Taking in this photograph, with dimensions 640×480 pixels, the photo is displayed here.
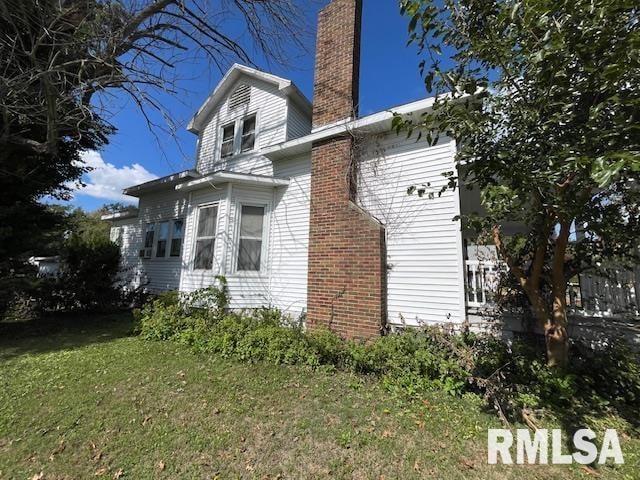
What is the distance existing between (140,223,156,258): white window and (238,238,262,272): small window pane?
539cm

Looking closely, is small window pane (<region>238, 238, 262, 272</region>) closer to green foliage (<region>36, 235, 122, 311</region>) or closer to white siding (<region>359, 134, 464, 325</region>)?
white siding (<region>359, 134, 464, 325</region>)

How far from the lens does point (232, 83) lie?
11.0 m

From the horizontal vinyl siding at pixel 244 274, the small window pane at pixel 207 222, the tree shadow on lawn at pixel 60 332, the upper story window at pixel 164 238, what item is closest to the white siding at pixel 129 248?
the upper story window at pixel 164 238

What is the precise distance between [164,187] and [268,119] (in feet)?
15.8

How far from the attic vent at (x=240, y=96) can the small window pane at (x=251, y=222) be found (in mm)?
4309

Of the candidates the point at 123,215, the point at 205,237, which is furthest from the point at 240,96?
the point at 123,215

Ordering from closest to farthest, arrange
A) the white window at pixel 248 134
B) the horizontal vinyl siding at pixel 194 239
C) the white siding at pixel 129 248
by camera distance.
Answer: the horizontal vinyl siding at pixel 194 239 < the white window at pixel 248 134 < the white siding at pixel 129 248

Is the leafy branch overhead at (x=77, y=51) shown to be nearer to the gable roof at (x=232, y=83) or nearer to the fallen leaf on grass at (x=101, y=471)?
the gable roof at (x=232, y=83)

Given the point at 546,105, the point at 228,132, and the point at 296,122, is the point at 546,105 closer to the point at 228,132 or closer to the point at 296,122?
the point at 296,122

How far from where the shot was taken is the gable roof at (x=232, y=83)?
941cm

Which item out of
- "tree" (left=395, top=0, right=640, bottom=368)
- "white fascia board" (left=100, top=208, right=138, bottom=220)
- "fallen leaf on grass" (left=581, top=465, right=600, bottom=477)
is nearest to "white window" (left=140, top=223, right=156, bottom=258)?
"white fascia board" (left=100, top=208, right=138, bottom=220)

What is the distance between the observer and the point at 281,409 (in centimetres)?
396

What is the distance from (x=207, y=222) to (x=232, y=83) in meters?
5.43

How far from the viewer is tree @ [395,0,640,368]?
2.13 metres
